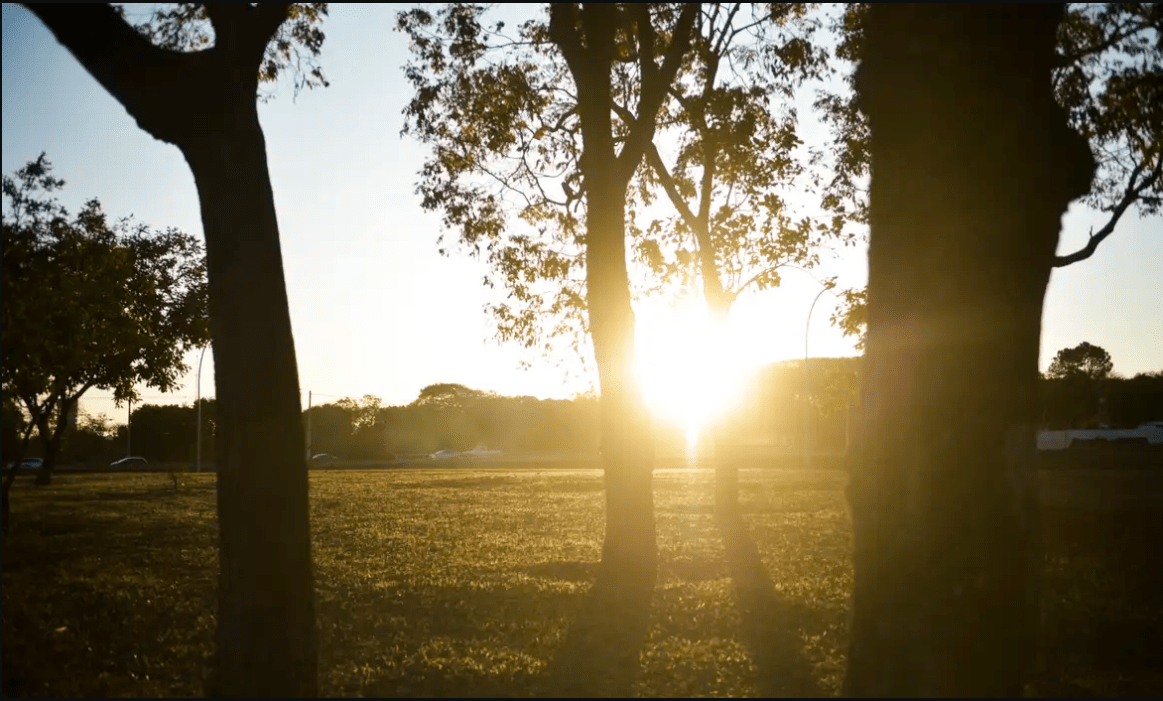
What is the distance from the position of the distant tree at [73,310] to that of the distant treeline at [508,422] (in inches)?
1682

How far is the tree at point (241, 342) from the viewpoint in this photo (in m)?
6.05

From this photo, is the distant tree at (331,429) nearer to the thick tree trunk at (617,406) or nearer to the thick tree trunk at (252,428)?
the thick tree trunk at (617,406)

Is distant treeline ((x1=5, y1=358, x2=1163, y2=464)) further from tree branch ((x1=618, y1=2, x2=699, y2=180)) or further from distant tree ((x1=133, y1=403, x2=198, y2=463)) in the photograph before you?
tree branch ((x1=618, y1=2, x2=699, y2=180))

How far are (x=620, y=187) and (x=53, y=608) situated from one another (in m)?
8.45

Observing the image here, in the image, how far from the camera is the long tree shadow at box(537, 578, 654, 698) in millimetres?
7867

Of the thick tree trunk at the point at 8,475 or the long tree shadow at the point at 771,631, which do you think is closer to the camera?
the long tree shadow at the point at 771,631

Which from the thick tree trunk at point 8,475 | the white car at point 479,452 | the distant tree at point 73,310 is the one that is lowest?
the white car at point 479,452

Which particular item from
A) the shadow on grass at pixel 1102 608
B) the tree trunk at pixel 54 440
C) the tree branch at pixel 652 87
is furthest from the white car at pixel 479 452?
the tree branch at pixel 652 87

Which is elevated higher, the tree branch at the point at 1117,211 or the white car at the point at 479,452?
the tree branch at the point at 1117,211

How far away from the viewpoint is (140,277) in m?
21.4

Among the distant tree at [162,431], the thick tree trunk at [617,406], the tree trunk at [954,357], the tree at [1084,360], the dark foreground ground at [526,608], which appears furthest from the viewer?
the tree at [1084,360]

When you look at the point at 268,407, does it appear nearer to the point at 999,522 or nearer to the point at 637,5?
the point at 999,522

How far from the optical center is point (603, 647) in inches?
367

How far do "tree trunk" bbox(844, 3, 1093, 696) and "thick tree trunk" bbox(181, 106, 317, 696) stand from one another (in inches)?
132
